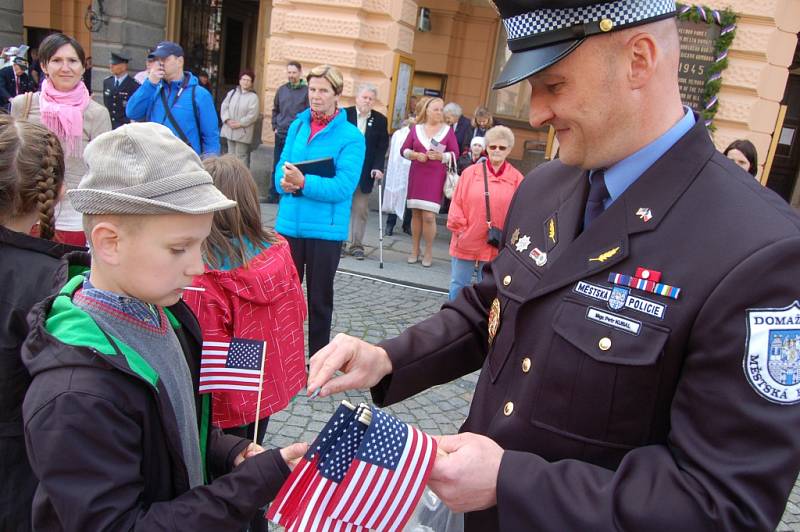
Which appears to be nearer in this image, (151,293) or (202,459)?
(151,293)

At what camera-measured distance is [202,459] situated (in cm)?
181

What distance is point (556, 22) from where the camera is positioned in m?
1.33

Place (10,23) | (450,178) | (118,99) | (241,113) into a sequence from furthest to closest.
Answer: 1. (10,23)
2. (241,113)
3. (450,178)
4. (118,99)

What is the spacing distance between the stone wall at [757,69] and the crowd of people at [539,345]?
795 cm

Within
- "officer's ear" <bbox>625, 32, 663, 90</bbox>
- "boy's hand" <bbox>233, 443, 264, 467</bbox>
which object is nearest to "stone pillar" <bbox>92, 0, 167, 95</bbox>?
"boy's hand" <bbox>233, 443, 264, 467</bbox>

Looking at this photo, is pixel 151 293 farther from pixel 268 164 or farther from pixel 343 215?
pixel 268 164

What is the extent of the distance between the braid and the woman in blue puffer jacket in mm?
2234

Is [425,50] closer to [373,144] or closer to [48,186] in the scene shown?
[373,144]

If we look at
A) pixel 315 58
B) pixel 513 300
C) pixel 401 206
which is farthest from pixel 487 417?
pixel 315 58

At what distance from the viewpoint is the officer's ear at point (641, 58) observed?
1274 mm

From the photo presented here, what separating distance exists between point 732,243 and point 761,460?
→ 395 millimetres

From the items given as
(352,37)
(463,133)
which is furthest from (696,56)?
(352,37)

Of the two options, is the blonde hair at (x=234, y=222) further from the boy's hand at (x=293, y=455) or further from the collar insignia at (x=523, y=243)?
the collar insignia at (x=523, y=243)

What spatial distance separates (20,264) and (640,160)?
1.80 m
